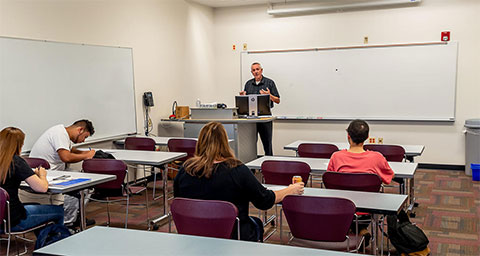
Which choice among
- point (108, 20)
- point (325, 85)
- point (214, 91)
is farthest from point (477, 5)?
point (108, 20)

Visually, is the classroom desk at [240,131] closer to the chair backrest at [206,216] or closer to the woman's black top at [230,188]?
the woman's black top at [230,188]

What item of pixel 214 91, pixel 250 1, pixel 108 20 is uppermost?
pixel 250 1

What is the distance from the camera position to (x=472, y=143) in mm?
7082

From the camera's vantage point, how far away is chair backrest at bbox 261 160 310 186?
3.95 metres

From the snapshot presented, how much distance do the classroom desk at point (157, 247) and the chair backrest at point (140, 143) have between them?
360cm

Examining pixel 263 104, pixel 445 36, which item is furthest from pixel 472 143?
pixel 263 104

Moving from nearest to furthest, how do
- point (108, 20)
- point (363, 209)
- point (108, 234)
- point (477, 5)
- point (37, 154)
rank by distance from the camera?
point (108, 234) → point (363, 209) → point (37, 154) → point (108, 20) → point (477, 5)

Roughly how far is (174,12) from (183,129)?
1.94 meters

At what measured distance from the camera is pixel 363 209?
9.23 feet

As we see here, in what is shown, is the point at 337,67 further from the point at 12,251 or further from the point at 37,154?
the point at 12,251

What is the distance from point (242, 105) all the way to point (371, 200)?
170 inches

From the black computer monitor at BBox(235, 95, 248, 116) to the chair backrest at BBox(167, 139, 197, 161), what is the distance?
63.7 inches

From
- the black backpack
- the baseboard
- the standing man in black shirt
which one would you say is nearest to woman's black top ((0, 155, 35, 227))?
the black backpack

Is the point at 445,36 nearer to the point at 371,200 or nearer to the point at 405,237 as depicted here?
the point at 405,237
